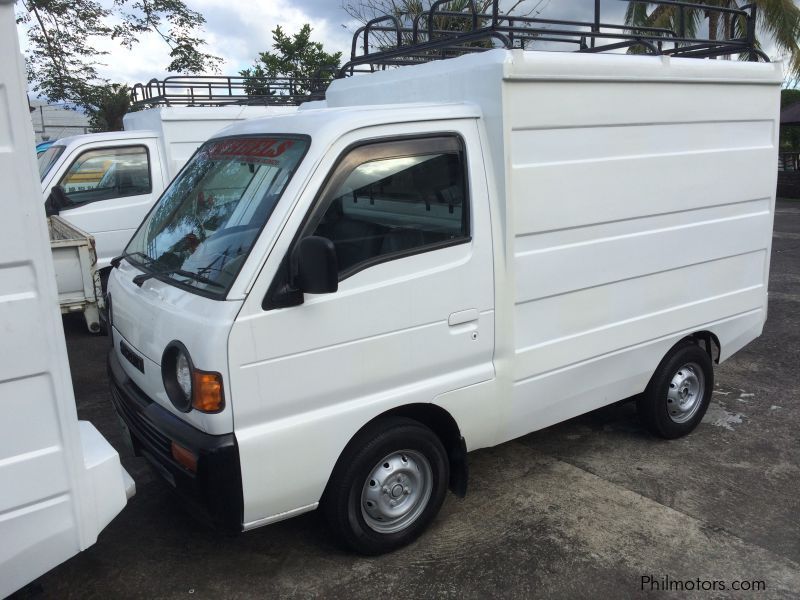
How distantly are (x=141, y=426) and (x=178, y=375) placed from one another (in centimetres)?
52

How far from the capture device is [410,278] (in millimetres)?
3311

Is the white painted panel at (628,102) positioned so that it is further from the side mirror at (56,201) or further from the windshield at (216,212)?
the side mirror at (56,201)

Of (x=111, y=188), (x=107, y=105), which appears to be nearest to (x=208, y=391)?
(x=111, y=188)

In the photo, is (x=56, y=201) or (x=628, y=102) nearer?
(x=628, y=102)

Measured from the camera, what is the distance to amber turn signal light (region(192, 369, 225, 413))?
9.50 feet

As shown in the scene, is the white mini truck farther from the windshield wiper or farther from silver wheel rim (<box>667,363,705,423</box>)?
silver wheel rim (<box>667,363,705,423</box>)

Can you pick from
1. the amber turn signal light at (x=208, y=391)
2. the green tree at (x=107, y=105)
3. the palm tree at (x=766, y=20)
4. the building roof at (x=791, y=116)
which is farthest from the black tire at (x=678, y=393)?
the building roof at (x=791, y=116)

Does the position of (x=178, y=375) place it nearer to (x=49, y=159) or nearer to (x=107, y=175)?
(x=107, y=175)

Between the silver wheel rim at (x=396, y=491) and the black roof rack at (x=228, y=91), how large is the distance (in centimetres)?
676

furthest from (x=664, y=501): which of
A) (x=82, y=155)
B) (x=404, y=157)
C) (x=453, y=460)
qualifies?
(x=82, y=155)

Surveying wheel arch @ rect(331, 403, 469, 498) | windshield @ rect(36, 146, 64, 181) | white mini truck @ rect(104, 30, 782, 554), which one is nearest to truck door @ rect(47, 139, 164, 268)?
windshield @ rect(36, 146, 64, 181)

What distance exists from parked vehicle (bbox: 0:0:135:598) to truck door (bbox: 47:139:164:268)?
19.5 feet

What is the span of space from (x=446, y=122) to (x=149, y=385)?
1888mm

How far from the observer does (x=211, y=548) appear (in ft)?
12.0
